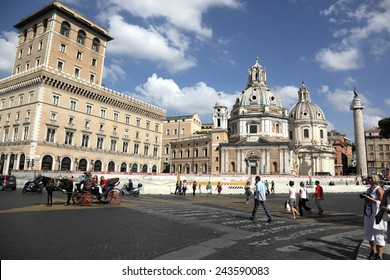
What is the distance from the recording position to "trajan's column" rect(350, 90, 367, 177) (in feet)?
197

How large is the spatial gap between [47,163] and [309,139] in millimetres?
70536

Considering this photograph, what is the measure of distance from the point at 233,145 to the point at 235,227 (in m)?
54.2

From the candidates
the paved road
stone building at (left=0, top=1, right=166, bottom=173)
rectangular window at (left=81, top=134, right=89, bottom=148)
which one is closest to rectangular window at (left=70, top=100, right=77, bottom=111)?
stone building at (left=0, top=1, right=166, bottom=173)

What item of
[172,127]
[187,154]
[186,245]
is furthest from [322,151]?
[186,245]

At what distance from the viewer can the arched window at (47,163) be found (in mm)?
39562

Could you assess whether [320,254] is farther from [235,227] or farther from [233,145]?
[233,145]

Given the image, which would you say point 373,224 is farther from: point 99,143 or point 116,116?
point 116,116

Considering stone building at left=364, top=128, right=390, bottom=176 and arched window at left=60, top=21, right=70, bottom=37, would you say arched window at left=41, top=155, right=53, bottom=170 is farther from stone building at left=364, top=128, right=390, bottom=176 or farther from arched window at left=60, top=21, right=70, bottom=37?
stone building at left=364, top=128, right=390, bottom=176

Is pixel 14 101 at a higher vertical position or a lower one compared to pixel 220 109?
lower

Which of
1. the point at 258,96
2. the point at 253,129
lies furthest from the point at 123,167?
the point at 258,96

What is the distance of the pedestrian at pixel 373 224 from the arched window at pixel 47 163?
42350mm

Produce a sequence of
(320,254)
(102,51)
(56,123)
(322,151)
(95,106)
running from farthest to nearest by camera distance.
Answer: (322,151)
(102,51)
(95,106)
(56,123)
(320,254)

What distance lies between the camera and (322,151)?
78125 millimetres

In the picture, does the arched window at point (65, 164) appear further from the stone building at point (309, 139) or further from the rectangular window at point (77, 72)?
the stone building at point (309, 139)
